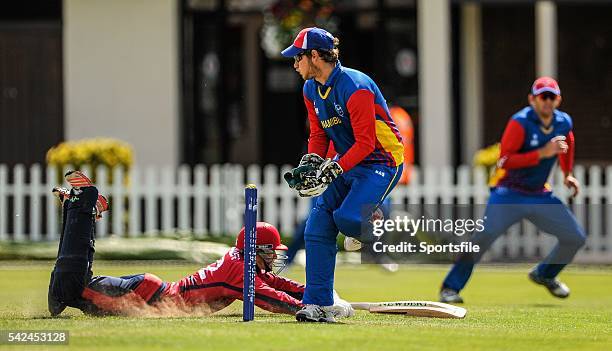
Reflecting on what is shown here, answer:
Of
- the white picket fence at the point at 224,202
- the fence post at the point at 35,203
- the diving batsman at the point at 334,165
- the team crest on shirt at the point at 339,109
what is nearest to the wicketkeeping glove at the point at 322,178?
the diving batsman at the point at 334,165

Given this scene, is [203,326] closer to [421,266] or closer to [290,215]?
[421,266]

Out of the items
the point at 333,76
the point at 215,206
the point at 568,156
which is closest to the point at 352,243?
the point at 333,76

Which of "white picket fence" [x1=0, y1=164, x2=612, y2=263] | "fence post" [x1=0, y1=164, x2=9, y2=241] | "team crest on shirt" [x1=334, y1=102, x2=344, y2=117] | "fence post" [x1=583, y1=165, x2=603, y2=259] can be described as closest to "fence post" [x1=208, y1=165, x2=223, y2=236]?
"white picket fence" [x1=0, y1=164, x2=612, y2=263]

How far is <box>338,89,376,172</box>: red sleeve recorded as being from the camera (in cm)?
906

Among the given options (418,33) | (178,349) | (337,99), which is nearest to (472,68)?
(418,33)

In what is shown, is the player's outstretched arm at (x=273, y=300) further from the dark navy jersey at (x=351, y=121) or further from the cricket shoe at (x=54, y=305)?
the cricket shoe at (x=54, y=305)

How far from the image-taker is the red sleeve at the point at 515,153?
1212cm

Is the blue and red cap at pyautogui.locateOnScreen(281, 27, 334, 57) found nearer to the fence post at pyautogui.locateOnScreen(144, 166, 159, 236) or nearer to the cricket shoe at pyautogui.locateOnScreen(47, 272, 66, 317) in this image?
the cricket shoe at pyautogui.locateOnScreen(47, 272, 66, 317)

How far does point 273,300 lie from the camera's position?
950 centimetres

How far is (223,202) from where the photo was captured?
18281 mm

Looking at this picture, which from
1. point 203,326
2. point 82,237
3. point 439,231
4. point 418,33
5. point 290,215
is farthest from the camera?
point 418,33

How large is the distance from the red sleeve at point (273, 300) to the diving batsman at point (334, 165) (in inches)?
15.9

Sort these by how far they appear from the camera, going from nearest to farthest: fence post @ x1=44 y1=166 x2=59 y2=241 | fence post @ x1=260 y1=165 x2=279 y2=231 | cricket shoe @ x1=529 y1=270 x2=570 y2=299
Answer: cricket shoe @ x1=529 y1=270 x2=570 y2=299, fence post @ x1=260 y1=165 x2=279 y2=231, fence post @ x1=44 y1=166 x2=59 y2=241

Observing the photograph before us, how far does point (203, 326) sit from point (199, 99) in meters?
11.8
